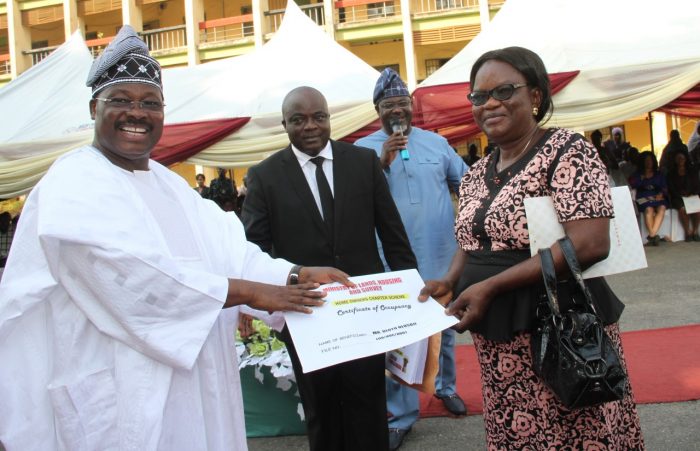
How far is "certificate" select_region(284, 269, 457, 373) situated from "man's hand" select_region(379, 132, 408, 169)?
1.41 m

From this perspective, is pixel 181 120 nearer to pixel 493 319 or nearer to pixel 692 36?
pixel 692 36

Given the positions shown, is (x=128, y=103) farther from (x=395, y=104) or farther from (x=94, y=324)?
(x=395, y=104)

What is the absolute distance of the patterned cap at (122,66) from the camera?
1874 mm

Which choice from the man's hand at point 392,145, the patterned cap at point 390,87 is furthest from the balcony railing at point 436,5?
the man's hand at point 392,145

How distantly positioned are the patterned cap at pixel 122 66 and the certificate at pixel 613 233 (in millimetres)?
1255

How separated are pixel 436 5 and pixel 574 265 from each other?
24.2 m

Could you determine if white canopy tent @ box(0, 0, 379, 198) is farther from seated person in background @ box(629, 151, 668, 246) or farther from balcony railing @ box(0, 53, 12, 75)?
balcony railing @ box(0, 53, 12, 75)

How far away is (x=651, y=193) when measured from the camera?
1031 cm

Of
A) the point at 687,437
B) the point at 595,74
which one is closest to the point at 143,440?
the point at 687,437

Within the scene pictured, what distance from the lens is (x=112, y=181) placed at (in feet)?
5.90

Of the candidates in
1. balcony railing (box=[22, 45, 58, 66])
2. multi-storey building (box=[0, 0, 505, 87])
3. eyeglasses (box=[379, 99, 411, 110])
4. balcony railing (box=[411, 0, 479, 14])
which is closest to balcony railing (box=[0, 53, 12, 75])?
multi-storey building (box=[0, 0, 505, 87])

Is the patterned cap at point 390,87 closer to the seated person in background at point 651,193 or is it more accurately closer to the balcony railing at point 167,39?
the seated person in background at point 651,193

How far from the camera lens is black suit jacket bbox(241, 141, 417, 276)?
8.98ft

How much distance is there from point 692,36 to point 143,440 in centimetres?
811
